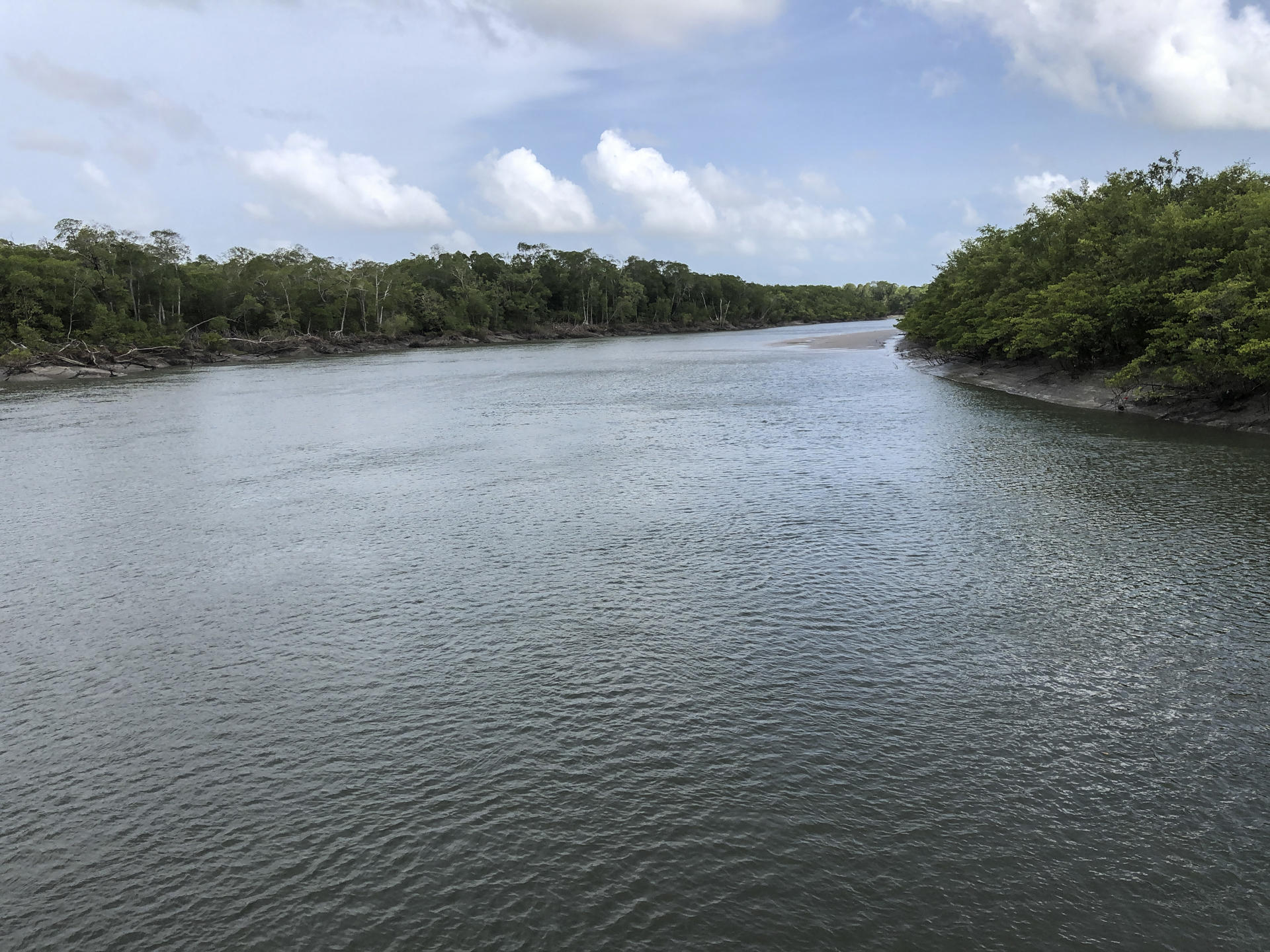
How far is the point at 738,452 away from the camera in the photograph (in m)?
36.5

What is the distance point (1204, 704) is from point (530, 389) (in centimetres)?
5946

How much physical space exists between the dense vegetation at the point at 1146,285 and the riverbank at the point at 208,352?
90.0m

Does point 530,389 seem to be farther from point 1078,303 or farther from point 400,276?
point 400,276

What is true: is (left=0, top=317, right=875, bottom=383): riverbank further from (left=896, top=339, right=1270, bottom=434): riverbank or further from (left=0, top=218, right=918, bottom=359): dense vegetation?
(left=896, top=339, right=1270, bottom=434): riverbank

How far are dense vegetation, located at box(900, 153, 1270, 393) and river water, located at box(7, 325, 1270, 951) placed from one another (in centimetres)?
899

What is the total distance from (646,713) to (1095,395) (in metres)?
45.1

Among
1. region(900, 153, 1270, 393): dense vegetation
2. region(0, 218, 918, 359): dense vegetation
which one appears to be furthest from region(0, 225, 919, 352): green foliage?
region(900, 153, 1270, 393): dense vegetation

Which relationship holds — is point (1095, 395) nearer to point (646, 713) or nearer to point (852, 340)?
point (646, 713)

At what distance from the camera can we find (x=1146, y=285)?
44.0 m

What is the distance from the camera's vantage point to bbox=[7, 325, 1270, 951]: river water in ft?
31.6

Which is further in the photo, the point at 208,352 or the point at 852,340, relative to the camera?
the point at 852,340

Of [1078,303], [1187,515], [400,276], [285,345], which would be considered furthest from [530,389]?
[400,276]

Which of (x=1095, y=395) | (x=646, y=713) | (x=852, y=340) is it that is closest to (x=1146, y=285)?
(x=1095, y=395)

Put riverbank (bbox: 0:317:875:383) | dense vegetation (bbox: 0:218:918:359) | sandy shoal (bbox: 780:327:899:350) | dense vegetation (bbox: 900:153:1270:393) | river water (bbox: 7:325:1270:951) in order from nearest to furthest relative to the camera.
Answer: river water (bbox: 7:325:1270:951), dense vegetation (bbox: 900:153:1270:393), riverbank (bbox: 0:317:875:383), dense vegetation (bbox: 0:218:918:359), sandy shoal (bbox: 780:327:899:350)
